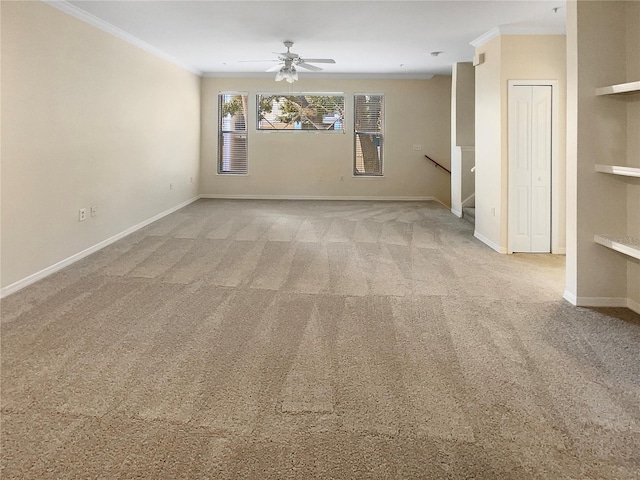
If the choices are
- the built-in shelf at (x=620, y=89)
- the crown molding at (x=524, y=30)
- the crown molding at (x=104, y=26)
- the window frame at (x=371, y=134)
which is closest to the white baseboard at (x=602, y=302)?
the built-in shelf at (x=620, y=89)

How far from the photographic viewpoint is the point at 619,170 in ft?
10.8

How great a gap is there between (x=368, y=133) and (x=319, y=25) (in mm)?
4600

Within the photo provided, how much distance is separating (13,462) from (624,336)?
337 centimetres

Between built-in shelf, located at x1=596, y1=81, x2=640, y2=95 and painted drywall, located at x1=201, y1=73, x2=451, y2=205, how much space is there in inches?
262

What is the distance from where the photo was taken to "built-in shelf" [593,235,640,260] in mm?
3137

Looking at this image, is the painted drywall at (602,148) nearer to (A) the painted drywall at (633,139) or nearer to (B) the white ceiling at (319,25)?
(A) the painted drywall at (633,139)

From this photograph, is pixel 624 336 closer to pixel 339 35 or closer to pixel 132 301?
pixel 132 301

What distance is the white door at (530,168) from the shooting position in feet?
17.8

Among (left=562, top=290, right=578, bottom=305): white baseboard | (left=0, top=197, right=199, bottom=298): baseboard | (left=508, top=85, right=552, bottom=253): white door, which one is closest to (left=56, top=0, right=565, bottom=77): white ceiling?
(left=508, top=85, right=552, bottom=253): white door

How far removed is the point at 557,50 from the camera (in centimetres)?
543

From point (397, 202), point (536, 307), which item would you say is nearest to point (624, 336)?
point (536, 307)

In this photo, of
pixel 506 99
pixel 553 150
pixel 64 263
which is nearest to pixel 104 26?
pixel 64 263

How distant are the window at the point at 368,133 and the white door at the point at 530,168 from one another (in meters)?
4.85

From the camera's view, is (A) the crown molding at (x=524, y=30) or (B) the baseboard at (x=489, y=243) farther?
(B) the baseboard at (x=489, y=243)
